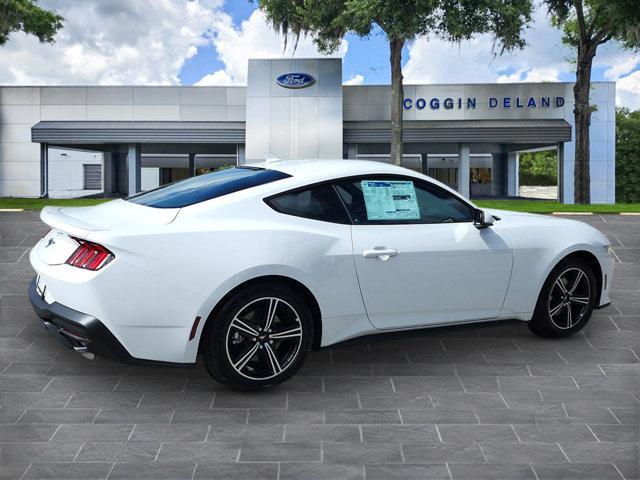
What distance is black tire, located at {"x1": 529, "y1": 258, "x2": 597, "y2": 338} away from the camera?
627 cm

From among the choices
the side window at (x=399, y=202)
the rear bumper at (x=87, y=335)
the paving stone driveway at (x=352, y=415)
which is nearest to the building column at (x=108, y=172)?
the paving stone driveway at (x=352, y=415)

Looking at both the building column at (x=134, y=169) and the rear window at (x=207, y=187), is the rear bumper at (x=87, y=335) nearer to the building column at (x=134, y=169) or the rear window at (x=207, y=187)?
the rear window at (x=207, y=187)

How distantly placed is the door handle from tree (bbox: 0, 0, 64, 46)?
84.0 ft

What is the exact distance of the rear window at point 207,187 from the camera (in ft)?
16.8

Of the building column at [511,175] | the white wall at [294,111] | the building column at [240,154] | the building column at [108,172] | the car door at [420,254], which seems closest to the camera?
the car door at [420,254]

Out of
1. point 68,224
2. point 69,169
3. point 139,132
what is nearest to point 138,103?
point 139,132

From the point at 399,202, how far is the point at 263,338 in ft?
4.98

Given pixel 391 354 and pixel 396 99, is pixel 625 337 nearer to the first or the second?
pixel 391 354

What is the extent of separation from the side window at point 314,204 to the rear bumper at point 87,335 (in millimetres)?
1280

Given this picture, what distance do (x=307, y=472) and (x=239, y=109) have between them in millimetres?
33751

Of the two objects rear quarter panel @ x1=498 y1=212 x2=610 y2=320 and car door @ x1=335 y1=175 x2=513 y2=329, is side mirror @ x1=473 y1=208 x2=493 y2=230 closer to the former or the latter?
car door @ x1=335 y1=175 x2=513 y2=329

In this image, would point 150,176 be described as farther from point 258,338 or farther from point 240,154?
point 258,338

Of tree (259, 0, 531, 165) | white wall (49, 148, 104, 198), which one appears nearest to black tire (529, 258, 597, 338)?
A: tree (259, 0, 531, 165)

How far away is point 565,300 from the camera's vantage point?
6395 millimetres
